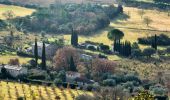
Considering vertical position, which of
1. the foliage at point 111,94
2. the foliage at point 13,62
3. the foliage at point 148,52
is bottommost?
the foliage at point 148,52

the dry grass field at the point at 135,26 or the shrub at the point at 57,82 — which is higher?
the shrub at the point at 57,82

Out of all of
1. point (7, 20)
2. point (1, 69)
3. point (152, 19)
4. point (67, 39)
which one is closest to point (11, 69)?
point (1, 69)

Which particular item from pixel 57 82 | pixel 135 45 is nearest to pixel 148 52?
pixel 135 45

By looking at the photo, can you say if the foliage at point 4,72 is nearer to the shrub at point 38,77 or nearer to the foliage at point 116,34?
the shrub at point 38,77

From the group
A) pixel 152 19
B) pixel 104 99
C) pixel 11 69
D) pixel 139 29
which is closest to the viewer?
pixel 104 99

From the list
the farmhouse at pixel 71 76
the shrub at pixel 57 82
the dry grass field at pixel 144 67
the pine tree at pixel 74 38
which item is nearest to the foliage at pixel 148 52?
the dry grass field at pixel 144 67

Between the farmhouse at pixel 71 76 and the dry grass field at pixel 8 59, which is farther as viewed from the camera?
the dry grass field at pixel 8 59

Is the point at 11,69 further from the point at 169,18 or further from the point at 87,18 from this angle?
the point at 169,18

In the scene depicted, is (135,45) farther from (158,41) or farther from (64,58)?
(64,58)
